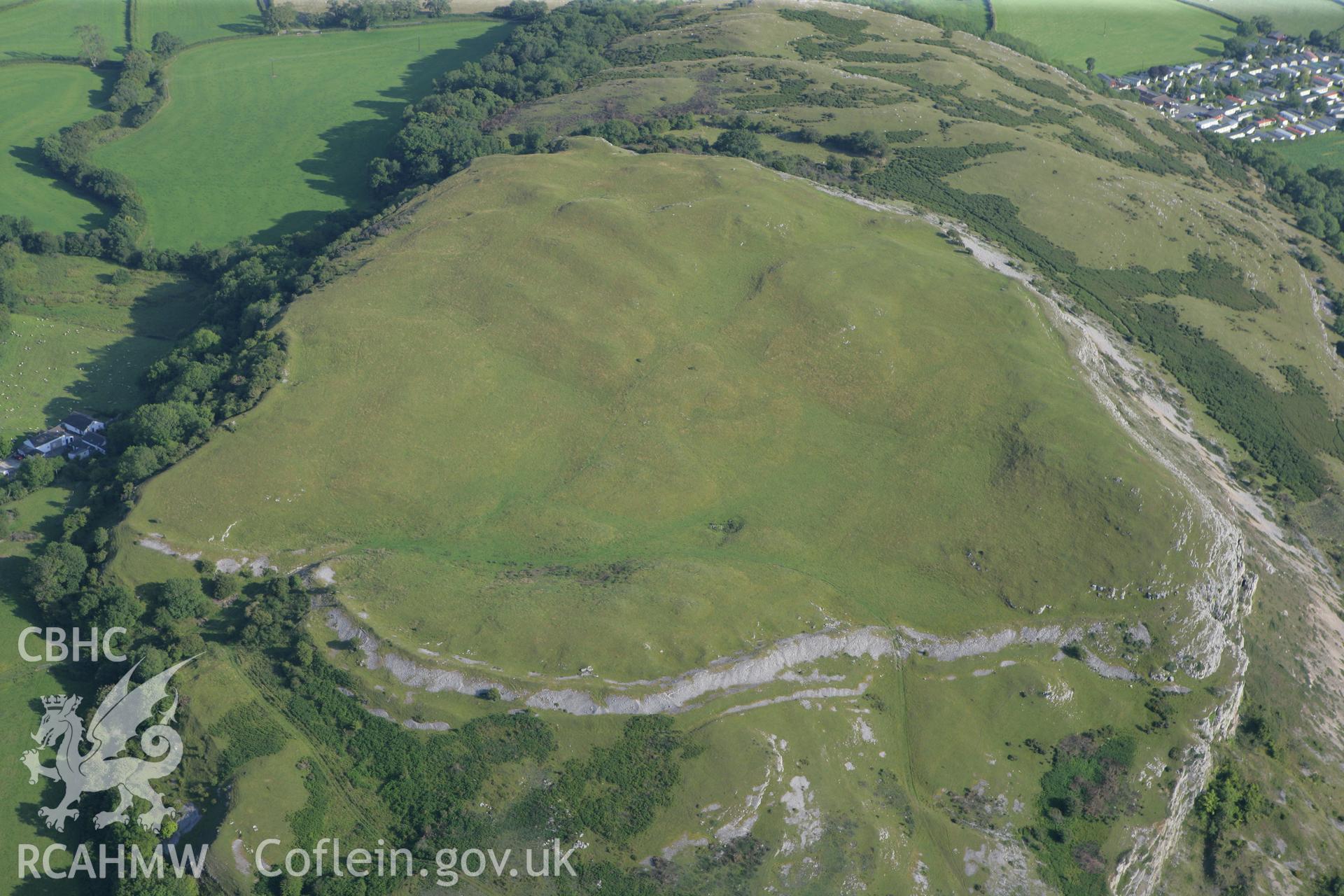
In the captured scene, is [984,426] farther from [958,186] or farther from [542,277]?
[958,186]

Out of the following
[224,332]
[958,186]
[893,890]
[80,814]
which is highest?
[958,186]

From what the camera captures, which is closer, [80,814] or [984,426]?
[80,814]

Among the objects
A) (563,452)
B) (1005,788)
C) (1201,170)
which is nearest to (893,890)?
(1005,788)

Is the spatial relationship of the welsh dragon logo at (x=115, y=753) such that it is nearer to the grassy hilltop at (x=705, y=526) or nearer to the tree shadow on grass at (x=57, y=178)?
the grassy hilltop at (x=705, y=526)

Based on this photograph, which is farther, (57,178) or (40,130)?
(40,130)

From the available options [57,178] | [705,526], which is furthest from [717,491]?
[57,178]

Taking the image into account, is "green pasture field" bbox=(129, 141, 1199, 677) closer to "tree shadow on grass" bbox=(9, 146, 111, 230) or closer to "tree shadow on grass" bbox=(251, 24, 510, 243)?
"tree shadow on grass" bbox=(251, 24, 510, 243)

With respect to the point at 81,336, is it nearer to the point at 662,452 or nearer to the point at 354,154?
the point at 354,154
